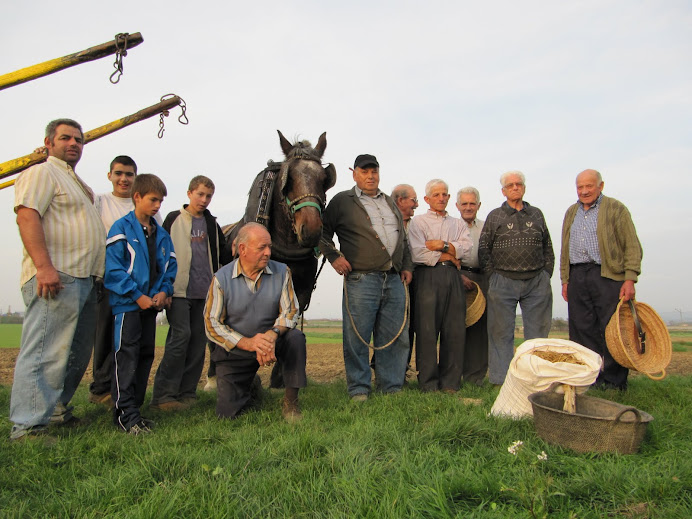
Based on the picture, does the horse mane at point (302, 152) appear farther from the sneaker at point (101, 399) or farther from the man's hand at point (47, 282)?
the sneaker at point (101, 399)

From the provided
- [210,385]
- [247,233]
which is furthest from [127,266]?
[210,385]

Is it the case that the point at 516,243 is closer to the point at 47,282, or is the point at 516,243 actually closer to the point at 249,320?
the point at 249,320

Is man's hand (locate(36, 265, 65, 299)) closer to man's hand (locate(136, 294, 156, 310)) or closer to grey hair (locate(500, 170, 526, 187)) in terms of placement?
man's hand (locate(136, 294, 156, 310))

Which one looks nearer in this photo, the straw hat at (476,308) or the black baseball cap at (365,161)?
the black baseball cap at (365,161)

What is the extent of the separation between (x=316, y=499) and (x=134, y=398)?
2.37 m

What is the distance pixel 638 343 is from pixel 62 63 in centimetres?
737

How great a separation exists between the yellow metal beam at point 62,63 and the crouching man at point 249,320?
136 inches

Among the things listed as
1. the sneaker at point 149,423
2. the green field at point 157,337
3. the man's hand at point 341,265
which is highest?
the man's hand at point 341,265

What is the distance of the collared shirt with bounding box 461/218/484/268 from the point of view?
627 centimetres

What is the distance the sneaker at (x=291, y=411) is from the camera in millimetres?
3961

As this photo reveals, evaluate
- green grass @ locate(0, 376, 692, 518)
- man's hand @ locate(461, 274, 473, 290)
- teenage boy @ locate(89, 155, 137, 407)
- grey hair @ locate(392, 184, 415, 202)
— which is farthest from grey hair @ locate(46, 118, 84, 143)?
man's hand @ locate(461, 274, 473, 290)

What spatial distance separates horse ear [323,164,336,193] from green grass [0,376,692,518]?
2544 millimetres

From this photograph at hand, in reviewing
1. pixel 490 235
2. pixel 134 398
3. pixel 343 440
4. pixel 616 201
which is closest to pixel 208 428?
pixel 134 398

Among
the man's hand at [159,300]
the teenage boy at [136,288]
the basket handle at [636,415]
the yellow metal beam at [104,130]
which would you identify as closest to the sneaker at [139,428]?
the teenage boy at [136,288]
